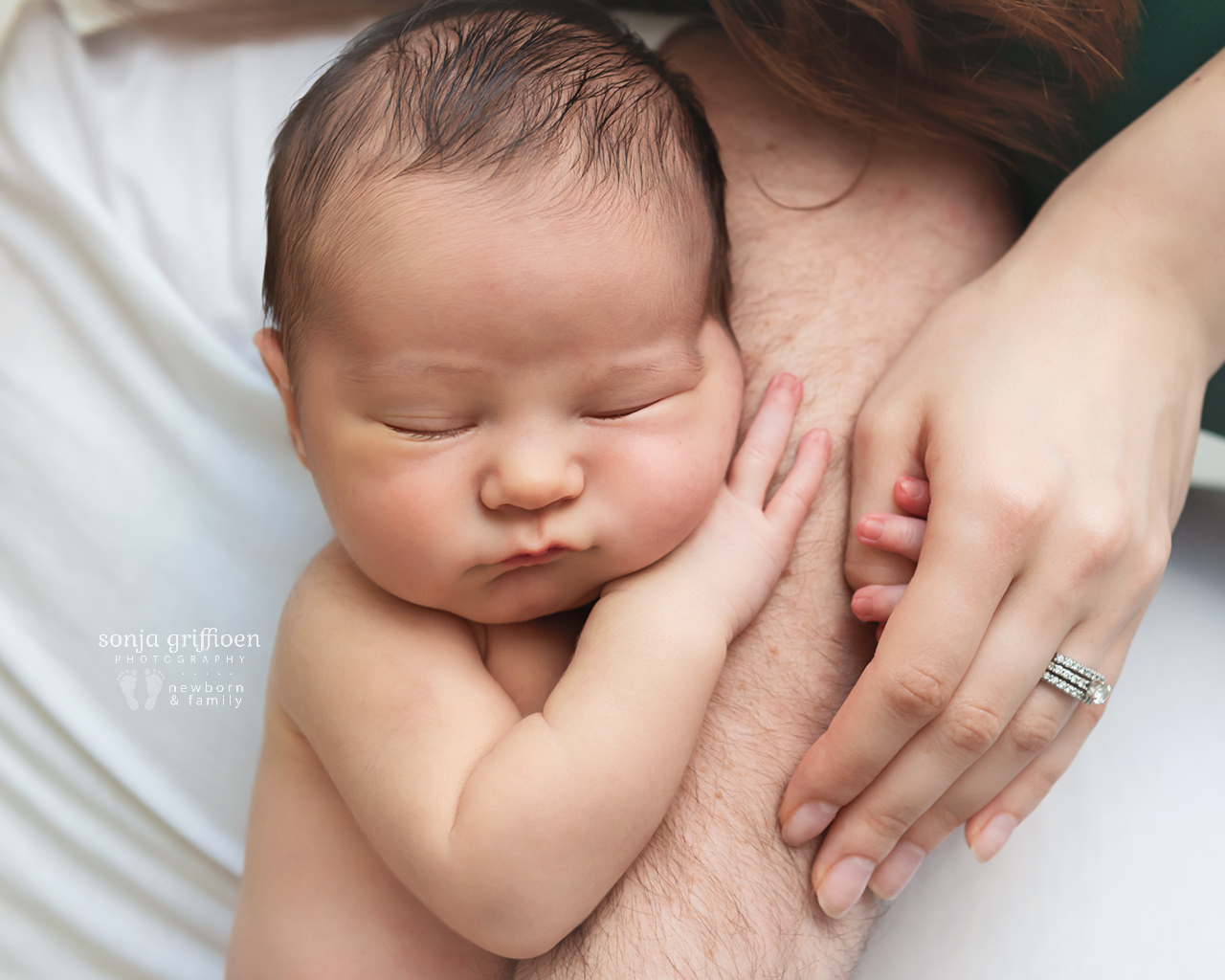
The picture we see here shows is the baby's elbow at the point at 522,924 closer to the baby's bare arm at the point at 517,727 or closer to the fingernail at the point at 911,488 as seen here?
the baby's bare arm at the point at 517,727

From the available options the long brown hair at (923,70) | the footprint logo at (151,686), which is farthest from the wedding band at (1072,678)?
the footprint logo at (151,686)

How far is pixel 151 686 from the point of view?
50.3 inches

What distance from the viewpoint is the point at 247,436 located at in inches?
54.9

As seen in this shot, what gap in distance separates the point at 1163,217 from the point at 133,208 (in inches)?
56.6

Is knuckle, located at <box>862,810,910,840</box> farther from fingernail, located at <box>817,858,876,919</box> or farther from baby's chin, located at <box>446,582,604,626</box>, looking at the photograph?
baby's chin, located at <box>446,582,604,626</box>

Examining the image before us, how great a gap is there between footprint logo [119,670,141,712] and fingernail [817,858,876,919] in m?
0.94

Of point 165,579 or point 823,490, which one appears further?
point 165,579

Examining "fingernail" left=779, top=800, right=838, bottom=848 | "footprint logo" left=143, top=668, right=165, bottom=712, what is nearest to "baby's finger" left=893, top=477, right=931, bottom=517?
"fingernail" left=779, top=800, right=838, bottom=848

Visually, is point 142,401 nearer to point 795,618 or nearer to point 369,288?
point 369,288

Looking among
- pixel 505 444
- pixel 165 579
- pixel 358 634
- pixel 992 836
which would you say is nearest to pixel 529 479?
pixel 505 444

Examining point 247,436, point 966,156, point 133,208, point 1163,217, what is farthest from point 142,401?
point 1163,217

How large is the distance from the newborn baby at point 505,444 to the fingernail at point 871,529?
101 millimetres

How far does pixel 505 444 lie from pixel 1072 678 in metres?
0.60

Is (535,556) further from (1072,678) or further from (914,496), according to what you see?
(1072,678)
